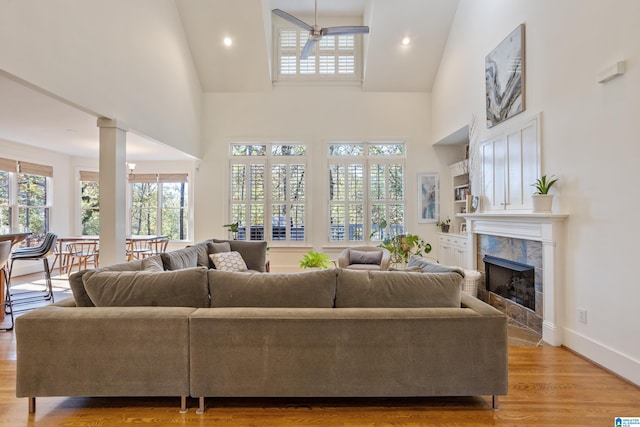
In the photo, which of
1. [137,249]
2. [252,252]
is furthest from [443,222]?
[137,249]

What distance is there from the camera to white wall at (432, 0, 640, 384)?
8.23 ft

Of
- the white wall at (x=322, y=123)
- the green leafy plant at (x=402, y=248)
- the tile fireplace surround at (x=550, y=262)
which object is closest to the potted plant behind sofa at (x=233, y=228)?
the white wall at (x=322, y=123)

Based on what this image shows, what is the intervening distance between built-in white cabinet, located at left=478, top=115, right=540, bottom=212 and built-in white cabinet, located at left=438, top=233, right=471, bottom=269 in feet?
2.91

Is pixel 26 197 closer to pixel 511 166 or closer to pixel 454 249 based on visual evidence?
pixel 454 249

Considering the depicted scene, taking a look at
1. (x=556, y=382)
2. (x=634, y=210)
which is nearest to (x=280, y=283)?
(x=556, y=382)

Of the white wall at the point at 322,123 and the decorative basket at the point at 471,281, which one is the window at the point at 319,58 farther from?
the decorative basket at the point at 471,281

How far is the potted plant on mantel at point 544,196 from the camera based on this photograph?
3279 millimetres

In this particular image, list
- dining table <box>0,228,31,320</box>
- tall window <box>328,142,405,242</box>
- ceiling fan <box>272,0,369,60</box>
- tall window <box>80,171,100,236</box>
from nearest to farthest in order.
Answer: dining table <box>0,228,31,320</box>, ceiling fan <box>272,0,369,60</box>, tall window <box>328,142,405,242</box>, tall window <box>80,171,100,236</box>

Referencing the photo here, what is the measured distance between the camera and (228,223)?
23.4 feet

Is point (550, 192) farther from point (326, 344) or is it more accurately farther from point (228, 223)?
point (228, 223)

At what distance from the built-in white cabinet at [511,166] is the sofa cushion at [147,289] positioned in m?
3.42

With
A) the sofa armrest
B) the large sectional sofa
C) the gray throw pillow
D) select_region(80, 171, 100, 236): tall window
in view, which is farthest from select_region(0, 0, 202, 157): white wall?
select_region(80, 171, 100, 236): tall window

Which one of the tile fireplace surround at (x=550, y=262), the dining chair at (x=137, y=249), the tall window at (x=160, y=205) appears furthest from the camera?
the tall window at (x=160, y=205)

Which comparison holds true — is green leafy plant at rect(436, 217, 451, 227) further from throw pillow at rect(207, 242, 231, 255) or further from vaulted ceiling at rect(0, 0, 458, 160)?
throw pillow at rect(207, 242, 231, 255)
